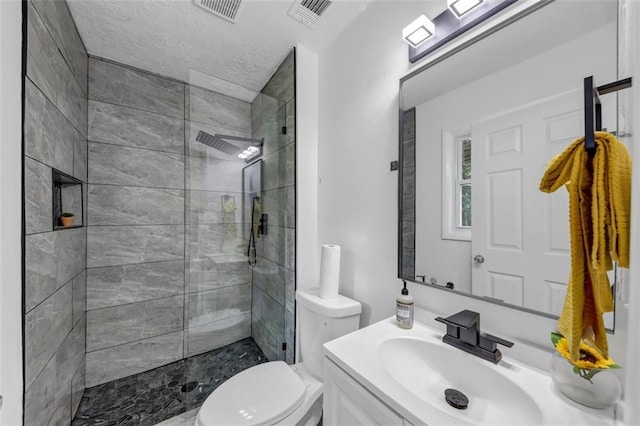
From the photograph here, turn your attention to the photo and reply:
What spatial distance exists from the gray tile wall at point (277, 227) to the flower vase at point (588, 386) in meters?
1.36

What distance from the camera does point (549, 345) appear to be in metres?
0.75

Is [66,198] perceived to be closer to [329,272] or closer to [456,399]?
[329,272]

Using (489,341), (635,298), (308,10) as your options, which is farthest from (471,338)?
(308,10)

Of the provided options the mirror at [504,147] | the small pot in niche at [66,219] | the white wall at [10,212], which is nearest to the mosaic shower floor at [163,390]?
the white wall at [10,212]

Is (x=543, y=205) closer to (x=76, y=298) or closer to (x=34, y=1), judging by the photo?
(x=34, y=1)

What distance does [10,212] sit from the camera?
→ 86 cm

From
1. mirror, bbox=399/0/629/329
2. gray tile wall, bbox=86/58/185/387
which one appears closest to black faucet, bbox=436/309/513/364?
mirror, bbox=399/0/629/329

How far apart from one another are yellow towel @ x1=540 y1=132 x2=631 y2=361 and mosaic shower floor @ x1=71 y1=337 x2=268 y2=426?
1.94 meters

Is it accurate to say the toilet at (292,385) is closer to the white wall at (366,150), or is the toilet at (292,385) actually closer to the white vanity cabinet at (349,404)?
the white wall at (366,150)

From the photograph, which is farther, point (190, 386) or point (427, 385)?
point (190, 386)

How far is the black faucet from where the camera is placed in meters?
0.79

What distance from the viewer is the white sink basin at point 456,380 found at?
2.25ft

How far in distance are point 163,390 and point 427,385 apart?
74.3 inches

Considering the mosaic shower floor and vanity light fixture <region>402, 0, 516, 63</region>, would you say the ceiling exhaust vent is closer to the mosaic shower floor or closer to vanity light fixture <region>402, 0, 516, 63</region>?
vanity light fixture <region>402, 0, 516, 63</region>
